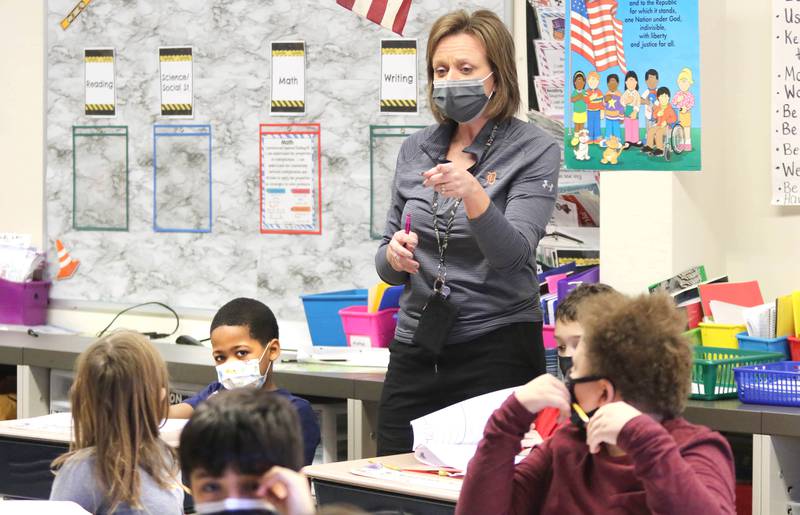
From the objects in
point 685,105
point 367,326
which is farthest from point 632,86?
point 367,326

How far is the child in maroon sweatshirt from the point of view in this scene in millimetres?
1562

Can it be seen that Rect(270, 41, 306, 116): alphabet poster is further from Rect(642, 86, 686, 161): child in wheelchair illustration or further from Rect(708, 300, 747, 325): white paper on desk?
Rect(708, 300, 747, 325): white paper on desk

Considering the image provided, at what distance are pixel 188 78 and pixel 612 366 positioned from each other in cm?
340

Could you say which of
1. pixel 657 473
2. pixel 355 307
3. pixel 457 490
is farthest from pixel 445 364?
pixel 355 307

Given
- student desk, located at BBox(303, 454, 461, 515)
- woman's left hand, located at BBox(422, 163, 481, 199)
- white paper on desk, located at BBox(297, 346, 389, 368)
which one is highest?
woman's left hand, located at BBox(422, 163, 481, 199)

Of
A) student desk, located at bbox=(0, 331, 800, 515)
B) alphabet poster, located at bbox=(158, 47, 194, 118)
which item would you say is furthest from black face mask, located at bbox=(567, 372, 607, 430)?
alphabet poster, located at bbox=(158, 47, 194, 118)

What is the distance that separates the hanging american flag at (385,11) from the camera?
13.8 ft

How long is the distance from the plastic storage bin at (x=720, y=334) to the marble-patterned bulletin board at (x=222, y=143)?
56.3 inches

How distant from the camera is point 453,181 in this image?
2307mm

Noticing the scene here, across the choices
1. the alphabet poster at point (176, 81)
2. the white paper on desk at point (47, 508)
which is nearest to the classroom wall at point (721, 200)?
the white paper on desk at point (47, 508)

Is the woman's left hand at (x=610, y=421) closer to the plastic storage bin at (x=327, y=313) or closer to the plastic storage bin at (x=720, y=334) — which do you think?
the plastic storage bin at (x=720, y=334)

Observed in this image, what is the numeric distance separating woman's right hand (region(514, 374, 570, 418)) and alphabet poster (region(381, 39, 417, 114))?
8.49ft

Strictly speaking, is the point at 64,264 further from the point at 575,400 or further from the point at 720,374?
the point at 575,400

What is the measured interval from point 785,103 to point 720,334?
81cm
